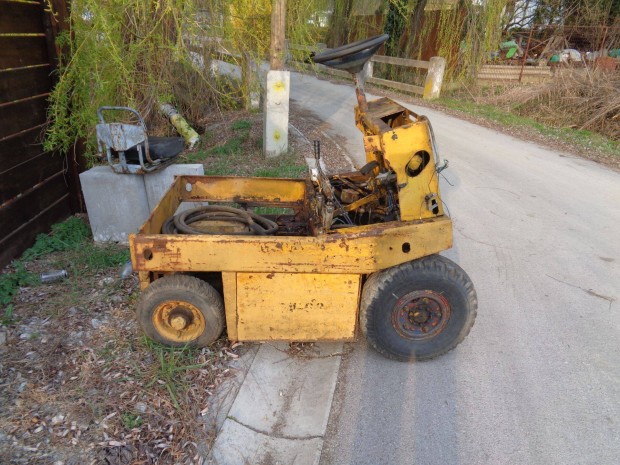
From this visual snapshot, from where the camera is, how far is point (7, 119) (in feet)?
14.4

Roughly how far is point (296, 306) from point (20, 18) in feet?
13.8

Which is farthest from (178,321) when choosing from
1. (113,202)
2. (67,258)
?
(113,202)

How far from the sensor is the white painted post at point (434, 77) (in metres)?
14.3

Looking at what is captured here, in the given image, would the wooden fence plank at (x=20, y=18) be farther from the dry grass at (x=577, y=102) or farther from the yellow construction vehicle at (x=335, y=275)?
the dry grass at (x=577, y=102)

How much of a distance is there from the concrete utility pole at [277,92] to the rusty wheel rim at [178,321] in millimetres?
4929

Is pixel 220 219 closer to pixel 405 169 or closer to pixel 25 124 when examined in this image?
pixel 405 169

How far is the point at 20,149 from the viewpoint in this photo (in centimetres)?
460

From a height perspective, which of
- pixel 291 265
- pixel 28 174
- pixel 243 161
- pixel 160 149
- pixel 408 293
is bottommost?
pixel 243 161

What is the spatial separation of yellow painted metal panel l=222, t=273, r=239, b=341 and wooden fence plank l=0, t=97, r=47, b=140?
10.0 feet

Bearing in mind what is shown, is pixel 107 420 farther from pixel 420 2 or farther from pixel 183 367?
pixel 420 2

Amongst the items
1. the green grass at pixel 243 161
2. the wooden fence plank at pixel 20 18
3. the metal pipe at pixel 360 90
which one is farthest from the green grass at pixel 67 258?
the metal pipe at pixel 360 90

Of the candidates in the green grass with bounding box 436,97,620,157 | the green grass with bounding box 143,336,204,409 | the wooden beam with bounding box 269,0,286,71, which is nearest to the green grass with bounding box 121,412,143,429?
the green grass with bounding box 143,336,204,409

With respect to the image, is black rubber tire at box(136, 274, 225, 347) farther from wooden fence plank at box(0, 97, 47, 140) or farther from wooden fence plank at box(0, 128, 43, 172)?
wooden fence plank at box(0, 97, 47, 140)

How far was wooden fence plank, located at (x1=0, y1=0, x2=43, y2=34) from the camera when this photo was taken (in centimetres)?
428
